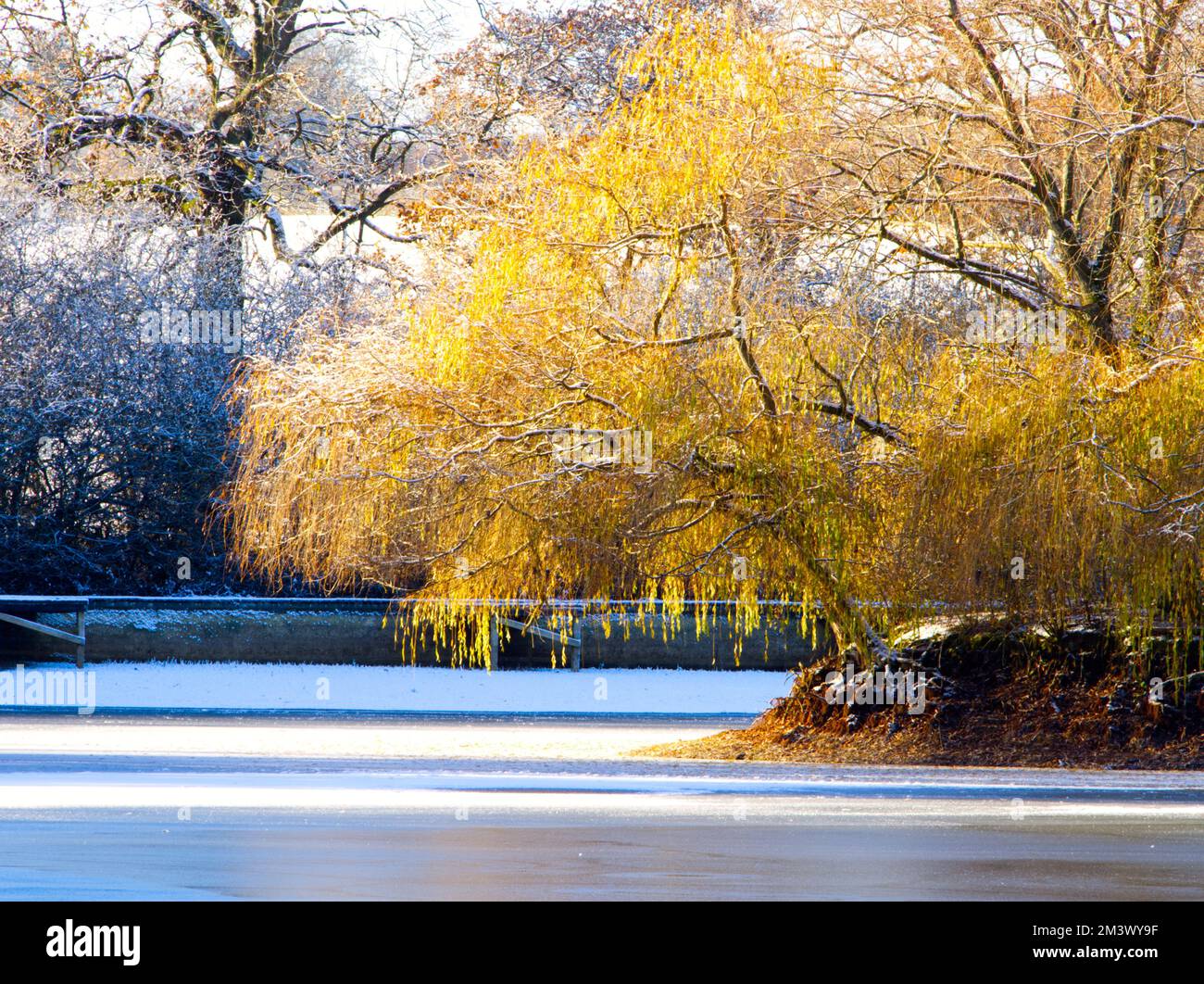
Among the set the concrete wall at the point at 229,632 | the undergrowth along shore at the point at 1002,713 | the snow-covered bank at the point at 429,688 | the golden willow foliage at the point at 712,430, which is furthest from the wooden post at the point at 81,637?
the undergrowth along shore at the point at 1002,713

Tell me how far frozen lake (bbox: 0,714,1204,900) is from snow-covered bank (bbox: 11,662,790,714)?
17.6 ft

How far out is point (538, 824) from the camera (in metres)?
13.4

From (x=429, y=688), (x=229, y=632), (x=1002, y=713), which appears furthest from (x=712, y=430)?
(x=229, y=632)

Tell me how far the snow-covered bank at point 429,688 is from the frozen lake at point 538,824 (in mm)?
5359

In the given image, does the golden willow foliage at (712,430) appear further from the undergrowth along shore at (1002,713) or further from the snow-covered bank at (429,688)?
the snow-covered bank at (429,688)

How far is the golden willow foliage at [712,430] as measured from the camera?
1794 cm

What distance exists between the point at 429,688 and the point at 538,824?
15.9m

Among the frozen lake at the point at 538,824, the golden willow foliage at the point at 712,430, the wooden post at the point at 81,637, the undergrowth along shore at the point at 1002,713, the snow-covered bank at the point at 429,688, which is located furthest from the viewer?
the wooden post at the point at 81,637

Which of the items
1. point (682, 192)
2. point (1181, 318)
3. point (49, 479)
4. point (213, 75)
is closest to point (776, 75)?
point (682, 192)

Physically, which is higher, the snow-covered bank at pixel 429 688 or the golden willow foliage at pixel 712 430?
the golden willow foliage at pixel 712 430

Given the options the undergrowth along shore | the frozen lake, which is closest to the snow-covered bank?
the frozen lake

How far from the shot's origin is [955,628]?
65.4 ft

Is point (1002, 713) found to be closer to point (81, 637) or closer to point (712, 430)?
point (712, 430)

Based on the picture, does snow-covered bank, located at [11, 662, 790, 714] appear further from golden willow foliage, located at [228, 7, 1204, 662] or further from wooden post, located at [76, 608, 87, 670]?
golden willow foliage, located at [228, 7, 1204, 662]
